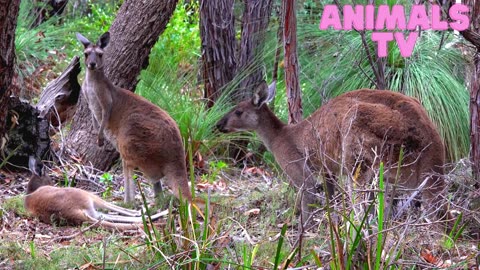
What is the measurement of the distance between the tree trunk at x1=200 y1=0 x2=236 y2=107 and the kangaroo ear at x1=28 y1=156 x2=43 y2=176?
2.57 metres

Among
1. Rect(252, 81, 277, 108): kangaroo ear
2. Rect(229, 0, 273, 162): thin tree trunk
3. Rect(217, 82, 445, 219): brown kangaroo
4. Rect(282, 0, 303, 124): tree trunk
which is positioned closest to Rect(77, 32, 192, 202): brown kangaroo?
Rect(252, 81, 277, 108): kangaroo ear

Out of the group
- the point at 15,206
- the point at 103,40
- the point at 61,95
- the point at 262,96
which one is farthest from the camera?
the point at 61,95

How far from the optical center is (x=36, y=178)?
7.15 metres

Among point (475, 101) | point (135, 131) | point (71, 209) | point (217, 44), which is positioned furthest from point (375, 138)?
point (217, 44)

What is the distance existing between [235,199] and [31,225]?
6.63 feet

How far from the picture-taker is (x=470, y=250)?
526cm

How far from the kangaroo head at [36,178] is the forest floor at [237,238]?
17 centimetres

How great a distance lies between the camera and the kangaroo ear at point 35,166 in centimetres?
779

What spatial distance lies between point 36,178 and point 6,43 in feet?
7.39

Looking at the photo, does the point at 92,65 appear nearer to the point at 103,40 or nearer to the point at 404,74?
the point at 103,40

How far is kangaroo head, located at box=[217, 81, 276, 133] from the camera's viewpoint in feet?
25.2

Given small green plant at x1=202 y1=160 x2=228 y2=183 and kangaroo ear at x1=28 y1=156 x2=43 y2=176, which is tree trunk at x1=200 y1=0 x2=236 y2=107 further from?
kangaroo ear at x1=28 y1=156 x2=43 y2=176

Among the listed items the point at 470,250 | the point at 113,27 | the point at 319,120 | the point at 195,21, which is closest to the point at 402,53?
the point at 319,120

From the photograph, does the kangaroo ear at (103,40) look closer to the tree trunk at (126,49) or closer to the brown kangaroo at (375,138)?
the tree trunk at (126,49)
